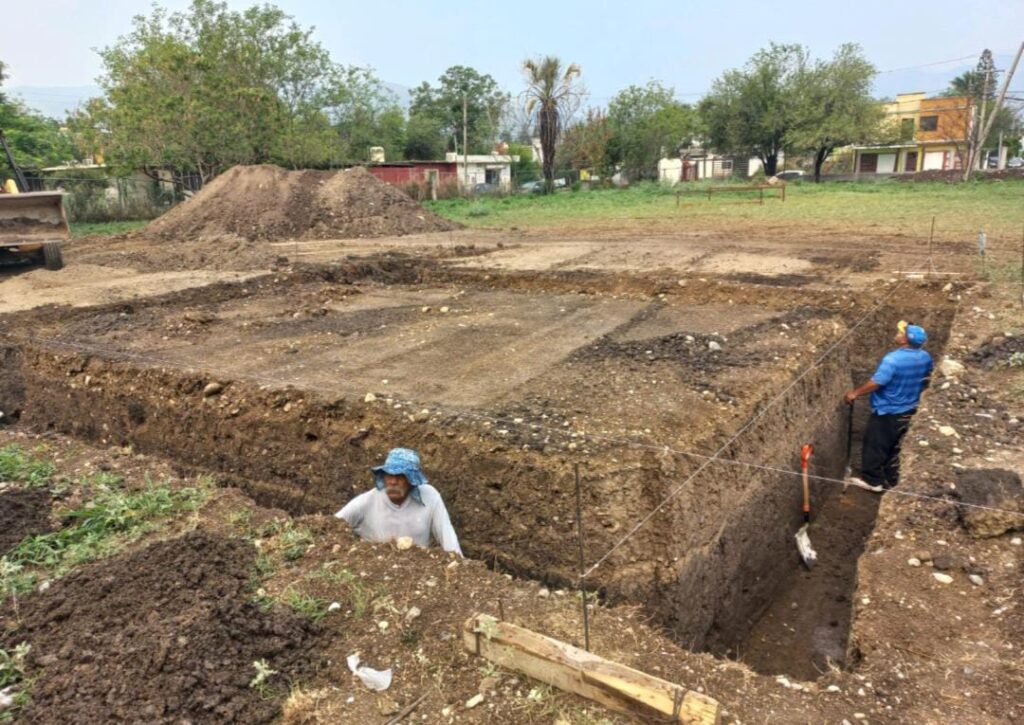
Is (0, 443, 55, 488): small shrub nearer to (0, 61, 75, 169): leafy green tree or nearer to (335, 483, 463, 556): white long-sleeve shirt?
(335, 483, 463, 556): white long-sleeve shirt

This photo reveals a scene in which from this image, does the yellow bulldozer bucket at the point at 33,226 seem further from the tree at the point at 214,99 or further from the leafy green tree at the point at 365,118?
the leafy green tree at the point at 365,118

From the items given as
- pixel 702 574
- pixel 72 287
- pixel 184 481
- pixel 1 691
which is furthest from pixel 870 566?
pixel 72 287

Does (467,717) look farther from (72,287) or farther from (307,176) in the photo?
(307,176)

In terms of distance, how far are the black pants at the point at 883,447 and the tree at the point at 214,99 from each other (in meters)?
23.4

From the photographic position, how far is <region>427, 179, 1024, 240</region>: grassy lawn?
17641 millimetres

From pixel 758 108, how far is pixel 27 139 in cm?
3436

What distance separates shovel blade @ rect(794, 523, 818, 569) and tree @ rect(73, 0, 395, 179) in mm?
23429

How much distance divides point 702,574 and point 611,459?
1.18 meters

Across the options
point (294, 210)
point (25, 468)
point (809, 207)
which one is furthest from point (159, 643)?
point (809, 207)

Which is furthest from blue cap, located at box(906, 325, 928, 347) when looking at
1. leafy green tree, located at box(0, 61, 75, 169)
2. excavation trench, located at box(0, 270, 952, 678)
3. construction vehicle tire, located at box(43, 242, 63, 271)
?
leafy green tree, located at box(0, 61, 75, 169)

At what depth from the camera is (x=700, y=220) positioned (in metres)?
20.0

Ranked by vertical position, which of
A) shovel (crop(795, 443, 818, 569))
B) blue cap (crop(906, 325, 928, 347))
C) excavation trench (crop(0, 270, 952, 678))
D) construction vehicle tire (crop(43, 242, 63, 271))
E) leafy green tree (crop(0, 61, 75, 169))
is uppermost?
leafy green tree (crop(0, 61, 75, 169))

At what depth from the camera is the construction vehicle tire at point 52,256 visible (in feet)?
44.3

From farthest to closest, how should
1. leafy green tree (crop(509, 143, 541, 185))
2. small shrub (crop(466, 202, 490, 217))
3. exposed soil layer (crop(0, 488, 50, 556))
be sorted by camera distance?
leafy green tree (crop(509, 143, 541, 185))
small shrub (crop(466, 202, 490, 217))
exposed soil layer (crop(0, 488, 50, 556))
